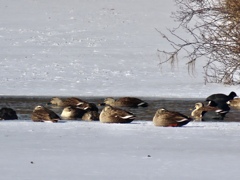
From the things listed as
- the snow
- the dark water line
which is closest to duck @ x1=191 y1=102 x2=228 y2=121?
the dark water line

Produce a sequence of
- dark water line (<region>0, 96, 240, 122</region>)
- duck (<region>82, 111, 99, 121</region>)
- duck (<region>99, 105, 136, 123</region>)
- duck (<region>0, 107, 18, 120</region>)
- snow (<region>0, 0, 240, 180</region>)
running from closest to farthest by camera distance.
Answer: snow (<region>0, 0, 240, 180</region>) < duck (<region>99, 105, 136, 123</region>) < duck (<region>0, 107, 18, 120</region>) < duck (<region>82, 111, 99, 121</region>) < dark water line (<region>0, 96, 240, 122</region>)

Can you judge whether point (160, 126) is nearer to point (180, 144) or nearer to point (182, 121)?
point (182, 121)

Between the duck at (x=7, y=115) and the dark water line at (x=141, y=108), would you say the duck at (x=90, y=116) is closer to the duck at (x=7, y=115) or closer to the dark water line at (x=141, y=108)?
the dark water line at (x=141, y=108)

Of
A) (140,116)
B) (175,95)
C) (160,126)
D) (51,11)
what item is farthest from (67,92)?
(51,11)

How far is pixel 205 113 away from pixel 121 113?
3129mm

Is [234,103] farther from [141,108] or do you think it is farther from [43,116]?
[43,116]

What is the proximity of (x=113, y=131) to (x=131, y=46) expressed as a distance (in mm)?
18114

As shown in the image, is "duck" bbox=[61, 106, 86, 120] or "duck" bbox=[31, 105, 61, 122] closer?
"duck" bbox=[31, 105, 61, 122]

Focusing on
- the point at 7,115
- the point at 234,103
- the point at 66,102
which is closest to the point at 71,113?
the point at 7,115

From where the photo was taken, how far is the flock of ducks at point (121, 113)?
35.8 feet

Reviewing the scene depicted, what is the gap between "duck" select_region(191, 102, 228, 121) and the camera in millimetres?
13391

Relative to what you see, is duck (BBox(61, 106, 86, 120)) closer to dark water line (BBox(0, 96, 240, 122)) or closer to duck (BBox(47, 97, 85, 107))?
dark water line (BBox(0, 96, 240, 122))

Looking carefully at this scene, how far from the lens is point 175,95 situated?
18328mm

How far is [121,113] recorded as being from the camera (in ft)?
37.9
